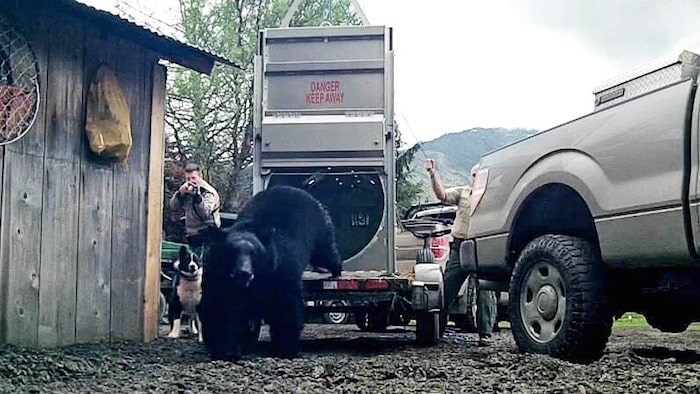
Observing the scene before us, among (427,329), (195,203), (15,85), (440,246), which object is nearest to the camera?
(15,85)

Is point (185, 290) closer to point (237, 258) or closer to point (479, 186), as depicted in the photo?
point (237, 258)

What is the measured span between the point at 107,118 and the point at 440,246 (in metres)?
4.97

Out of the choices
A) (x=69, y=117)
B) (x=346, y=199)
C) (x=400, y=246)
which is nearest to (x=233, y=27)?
(x=400, y=246)

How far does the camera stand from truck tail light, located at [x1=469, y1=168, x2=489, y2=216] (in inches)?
287

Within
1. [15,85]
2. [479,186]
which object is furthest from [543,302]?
[15,85]

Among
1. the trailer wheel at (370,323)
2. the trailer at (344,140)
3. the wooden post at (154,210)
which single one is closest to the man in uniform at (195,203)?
the wooden post at (154,210)

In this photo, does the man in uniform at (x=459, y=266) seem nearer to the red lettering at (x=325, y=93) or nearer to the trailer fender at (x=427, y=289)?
the trailer fender at (x=427, y=289)

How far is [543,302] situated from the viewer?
616 cm

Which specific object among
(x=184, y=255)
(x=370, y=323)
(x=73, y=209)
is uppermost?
(x=73, y=209)

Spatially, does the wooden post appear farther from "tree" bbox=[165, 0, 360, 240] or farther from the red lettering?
"tree" bbox=[165, 0, 360, 240]

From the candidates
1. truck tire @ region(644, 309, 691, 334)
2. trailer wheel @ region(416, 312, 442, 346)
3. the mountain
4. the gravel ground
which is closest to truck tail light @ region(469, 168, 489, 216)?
the gravel ground

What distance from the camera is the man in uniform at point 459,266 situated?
973 centimetres

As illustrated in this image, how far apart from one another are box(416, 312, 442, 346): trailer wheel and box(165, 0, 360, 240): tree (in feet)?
54.7

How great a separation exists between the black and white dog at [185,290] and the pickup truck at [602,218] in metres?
3.63
